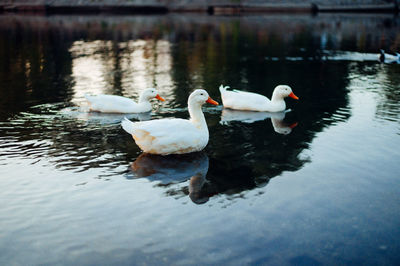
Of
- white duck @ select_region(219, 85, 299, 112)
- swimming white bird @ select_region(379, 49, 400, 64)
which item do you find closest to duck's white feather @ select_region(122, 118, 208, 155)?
white duck @ select_region(219, 85, 299, 112)

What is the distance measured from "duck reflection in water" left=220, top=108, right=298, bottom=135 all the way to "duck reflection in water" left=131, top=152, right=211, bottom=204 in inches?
116

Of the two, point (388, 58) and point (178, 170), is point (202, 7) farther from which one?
point (178, 170)

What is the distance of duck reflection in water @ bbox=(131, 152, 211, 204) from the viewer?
809cm

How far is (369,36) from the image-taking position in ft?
115

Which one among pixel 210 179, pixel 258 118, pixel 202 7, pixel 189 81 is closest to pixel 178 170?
pixel 210 179

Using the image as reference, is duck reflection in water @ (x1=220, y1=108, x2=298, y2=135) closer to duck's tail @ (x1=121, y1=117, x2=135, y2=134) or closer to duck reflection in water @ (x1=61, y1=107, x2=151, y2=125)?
duck reflection in water @ (x1=61, y1=107, x2=151, y2=125)

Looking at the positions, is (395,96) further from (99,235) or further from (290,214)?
(99,235)

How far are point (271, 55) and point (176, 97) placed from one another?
1198 centimetres

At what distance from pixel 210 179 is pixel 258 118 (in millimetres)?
4781

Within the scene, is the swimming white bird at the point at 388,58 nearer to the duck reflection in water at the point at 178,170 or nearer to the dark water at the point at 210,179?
the dark water at the point at 210,179

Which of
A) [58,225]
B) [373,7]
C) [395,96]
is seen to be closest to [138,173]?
[58,225]

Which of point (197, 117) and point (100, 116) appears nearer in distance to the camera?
point (197, 117)

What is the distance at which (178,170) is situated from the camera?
889 cm

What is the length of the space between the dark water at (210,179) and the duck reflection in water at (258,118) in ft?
0.18
